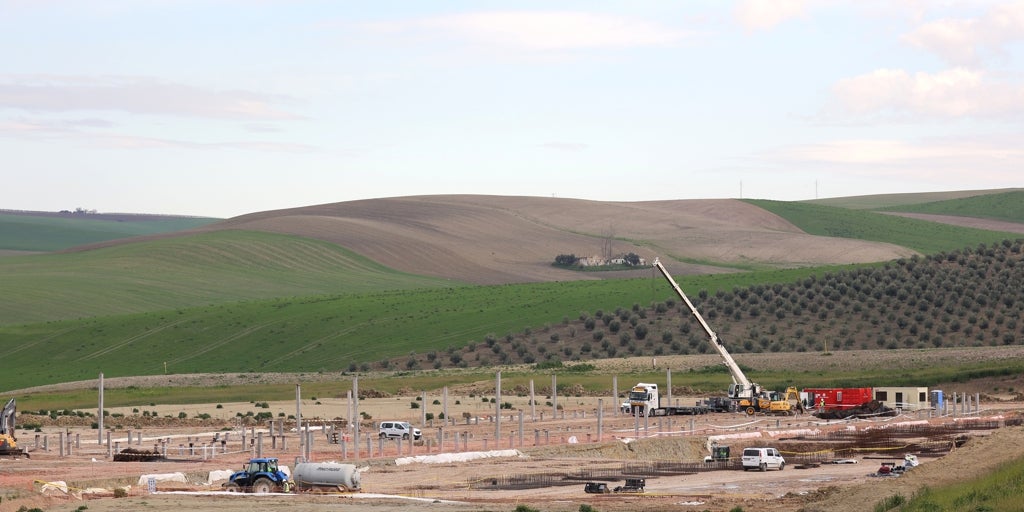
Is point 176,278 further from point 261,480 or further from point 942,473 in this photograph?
point 942,473

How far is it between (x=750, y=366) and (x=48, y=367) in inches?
2278

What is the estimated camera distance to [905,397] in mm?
82750

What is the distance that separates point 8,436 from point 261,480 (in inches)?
588

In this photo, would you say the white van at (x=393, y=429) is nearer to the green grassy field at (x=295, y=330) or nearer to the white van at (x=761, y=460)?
the white van at (x=761, y=460)

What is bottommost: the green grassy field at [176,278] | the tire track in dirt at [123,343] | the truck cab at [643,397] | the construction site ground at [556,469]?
the construction site ground at [556,469]

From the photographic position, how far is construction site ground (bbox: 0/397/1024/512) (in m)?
40.2

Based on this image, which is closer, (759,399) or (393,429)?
(393,429)

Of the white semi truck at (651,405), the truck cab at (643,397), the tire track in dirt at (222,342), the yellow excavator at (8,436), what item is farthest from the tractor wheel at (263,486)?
the tire track in dirt at (222,342)

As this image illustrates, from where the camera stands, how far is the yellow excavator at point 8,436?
173 feet

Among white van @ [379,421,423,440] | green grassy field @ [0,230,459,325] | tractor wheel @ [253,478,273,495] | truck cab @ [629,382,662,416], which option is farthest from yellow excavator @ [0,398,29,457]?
green grassy field @ [0,230,459,325]

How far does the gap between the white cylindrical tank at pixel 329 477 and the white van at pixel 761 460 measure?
14376 millimetres

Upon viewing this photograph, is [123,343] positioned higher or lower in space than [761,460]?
higher

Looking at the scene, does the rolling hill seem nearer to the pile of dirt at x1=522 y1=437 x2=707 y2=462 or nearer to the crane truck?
the crane truck

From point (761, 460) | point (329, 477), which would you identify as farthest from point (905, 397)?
point (329, 477)
